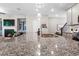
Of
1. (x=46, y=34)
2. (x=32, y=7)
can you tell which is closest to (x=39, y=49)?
(x=46, y=34)

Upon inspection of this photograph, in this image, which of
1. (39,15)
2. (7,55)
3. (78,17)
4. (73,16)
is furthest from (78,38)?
(39,15)

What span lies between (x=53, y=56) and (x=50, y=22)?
3.05 meters

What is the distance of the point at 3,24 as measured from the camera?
358 cm

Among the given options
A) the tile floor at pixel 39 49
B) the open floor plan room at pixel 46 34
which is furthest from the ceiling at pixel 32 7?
the tile floor at pixel 39 49

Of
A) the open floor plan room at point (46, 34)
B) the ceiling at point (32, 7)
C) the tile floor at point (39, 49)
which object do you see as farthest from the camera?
the ceiling at point (32, 7)

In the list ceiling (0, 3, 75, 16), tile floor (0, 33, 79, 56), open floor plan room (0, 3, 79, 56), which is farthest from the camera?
ceiling (0, 3, 75, 16)

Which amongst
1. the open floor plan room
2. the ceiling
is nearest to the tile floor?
the open floor plan room

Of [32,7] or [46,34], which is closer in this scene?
[46,34]

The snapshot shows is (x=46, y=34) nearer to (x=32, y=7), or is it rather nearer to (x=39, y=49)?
(x=32, y=7)

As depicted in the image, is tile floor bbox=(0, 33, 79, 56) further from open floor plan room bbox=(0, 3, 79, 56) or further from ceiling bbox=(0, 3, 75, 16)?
ceiling bbox=(0, 3, 75, 16)

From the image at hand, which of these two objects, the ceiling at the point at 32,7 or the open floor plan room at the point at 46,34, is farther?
the ceiling at the point at 32,7

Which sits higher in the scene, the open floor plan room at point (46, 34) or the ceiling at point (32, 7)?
the ceiling at point (32, 7)

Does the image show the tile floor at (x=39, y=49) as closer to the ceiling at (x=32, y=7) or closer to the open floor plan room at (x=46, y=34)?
the open floor plan room at (x=46, y=34)

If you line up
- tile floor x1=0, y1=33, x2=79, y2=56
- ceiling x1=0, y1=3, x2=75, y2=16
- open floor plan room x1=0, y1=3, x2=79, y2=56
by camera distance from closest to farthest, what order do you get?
1. tile floor x1=0, y1=33, x2=79, y2=56
2. open floor plan room x1=0, y1=3, x2=79, y2=56
3. ceiling x1=0, y1=3, x2=75, y2=16
